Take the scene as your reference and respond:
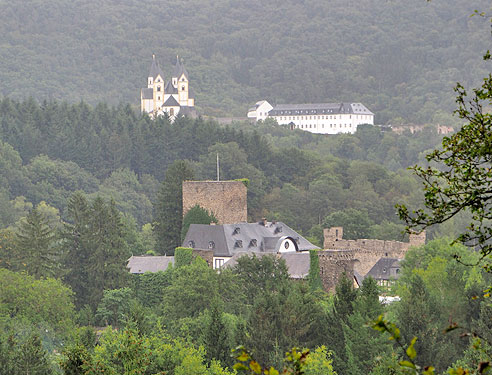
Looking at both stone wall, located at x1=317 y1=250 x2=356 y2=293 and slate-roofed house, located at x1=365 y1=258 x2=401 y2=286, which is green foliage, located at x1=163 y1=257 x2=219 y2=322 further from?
slate-roofed house, located at x1=365 y1=258 x2=401 y2=286

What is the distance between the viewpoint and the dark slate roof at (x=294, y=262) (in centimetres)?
6397

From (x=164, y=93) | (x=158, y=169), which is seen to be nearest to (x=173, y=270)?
(x=158, y=169)

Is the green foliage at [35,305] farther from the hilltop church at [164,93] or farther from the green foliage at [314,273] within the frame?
the hilltop church at [164,93]

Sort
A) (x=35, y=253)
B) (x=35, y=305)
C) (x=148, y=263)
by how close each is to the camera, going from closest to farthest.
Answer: (x=35, y=305)
(x=35, y=253)
(x=148, y=263)

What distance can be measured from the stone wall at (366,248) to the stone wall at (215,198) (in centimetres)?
711

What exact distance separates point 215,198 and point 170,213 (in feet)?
11.1

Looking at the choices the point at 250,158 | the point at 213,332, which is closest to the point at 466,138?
the point at 213,332

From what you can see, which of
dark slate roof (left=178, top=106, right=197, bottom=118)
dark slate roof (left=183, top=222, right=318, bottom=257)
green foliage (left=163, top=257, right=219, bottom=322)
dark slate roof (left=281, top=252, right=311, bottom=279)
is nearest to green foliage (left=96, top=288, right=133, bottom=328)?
green foliage (left=163, top=257, right=219, bottom=322)

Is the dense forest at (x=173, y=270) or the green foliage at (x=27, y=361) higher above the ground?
the dense forest at (x=173, y=270)

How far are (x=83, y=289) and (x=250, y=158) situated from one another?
51.1 m

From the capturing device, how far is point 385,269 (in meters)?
78.8

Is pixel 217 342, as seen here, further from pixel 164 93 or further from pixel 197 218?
pixel 164 93

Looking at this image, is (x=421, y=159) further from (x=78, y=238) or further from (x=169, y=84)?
(x=78, y=238)

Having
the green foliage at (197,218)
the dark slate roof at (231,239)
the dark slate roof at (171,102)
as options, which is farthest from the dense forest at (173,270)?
the dark slate roof at (171,102)
